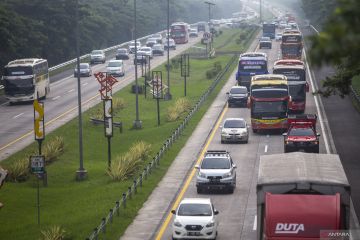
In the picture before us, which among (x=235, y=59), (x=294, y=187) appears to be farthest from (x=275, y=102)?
(x=235, y=59)

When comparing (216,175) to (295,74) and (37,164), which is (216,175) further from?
(295,74)

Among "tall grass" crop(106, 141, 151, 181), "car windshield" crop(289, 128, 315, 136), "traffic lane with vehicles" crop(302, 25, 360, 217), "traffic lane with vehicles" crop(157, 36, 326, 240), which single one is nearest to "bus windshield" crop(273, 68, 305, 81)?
"traffic lane with vehicles" crop(302, 25, 360, 217)

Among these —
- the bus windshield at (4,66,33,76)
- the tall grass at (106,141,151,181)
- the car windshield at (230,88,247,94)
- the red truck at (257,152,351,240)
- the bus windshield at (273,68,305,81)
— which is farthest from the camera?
the bus windshield at (4,66,33,76)

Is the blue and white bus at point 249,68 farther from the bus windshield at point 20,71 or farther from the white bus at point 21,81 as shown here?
the bus windshield at point 20,71

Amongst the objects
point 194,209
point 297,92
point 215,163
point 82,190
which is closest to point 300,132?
point 215,163

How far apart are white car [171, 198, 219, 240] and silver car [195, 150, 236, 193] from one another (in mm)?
8368

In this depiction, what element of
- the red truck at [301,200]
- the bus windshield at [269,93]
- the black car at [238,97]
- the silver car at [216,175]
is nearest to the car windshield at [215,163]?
the silver car at [216,175]

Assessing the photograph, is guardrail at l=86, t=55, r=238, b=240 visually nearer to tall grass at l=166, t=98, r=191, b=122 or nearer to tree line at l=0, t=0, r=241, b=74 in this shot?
tall grass at l=166, t=98, r=191, b=122

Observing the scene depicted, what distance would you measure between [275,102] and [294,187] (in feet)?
113

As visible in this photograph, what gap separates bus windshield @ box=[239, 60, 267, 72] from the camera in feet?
263

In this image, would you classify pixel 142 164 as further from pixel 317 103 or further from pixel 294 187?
pixel 317 103

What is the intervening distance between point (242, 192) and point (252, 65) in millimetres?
40407

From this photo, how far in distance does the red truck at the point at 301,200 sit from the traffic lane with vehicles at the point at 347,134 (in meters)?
8.72

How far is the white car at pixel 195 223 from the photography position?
30578 millimetres
